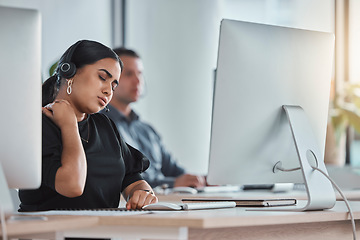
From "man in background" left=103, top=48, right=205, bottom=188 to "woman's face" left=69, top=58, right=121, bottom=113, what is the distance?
5.79ft

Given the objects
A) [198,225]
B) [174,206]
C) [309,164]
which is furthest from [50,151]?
[309,164]

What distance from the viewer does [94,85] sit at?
1.63 m

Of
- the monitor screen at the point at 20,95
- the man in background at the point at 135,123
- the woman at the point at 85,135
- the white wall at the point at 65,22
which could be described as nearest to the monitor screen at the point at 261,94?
the woman at the point at 85,135

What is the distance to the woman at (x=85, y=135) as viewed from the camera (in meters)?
1.51

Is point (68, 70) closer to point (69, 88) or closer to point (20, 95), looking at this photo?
point (69, 88)

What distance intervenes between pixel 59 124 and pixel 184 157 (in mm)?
3307

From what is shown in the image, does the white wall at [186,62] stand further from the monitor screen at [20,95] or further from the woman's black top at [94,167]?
the monitor screen at [20,95]

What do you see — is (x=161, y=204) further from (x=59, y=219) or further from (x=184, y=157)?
(x=184, y=157)

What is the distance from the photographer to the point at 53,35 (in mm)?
4289

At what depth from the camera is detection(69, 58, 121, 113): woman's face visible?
162 cm

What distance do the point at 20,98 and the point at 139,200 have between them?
494 millimetres

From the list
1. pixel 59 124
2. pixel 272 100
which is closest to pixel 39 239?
pixel 59 124

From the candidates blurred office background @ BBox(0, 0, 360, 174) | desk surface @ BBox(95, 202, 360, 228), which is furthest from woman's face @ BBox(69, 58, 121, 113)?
blurred office background @ BBox(0, 0, 360, 174)

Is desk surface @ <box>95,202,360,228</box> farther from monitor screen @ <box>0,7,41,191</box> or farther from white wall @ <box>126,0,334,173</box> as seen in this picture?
white wall @ <box>126,0,334,173</box>
